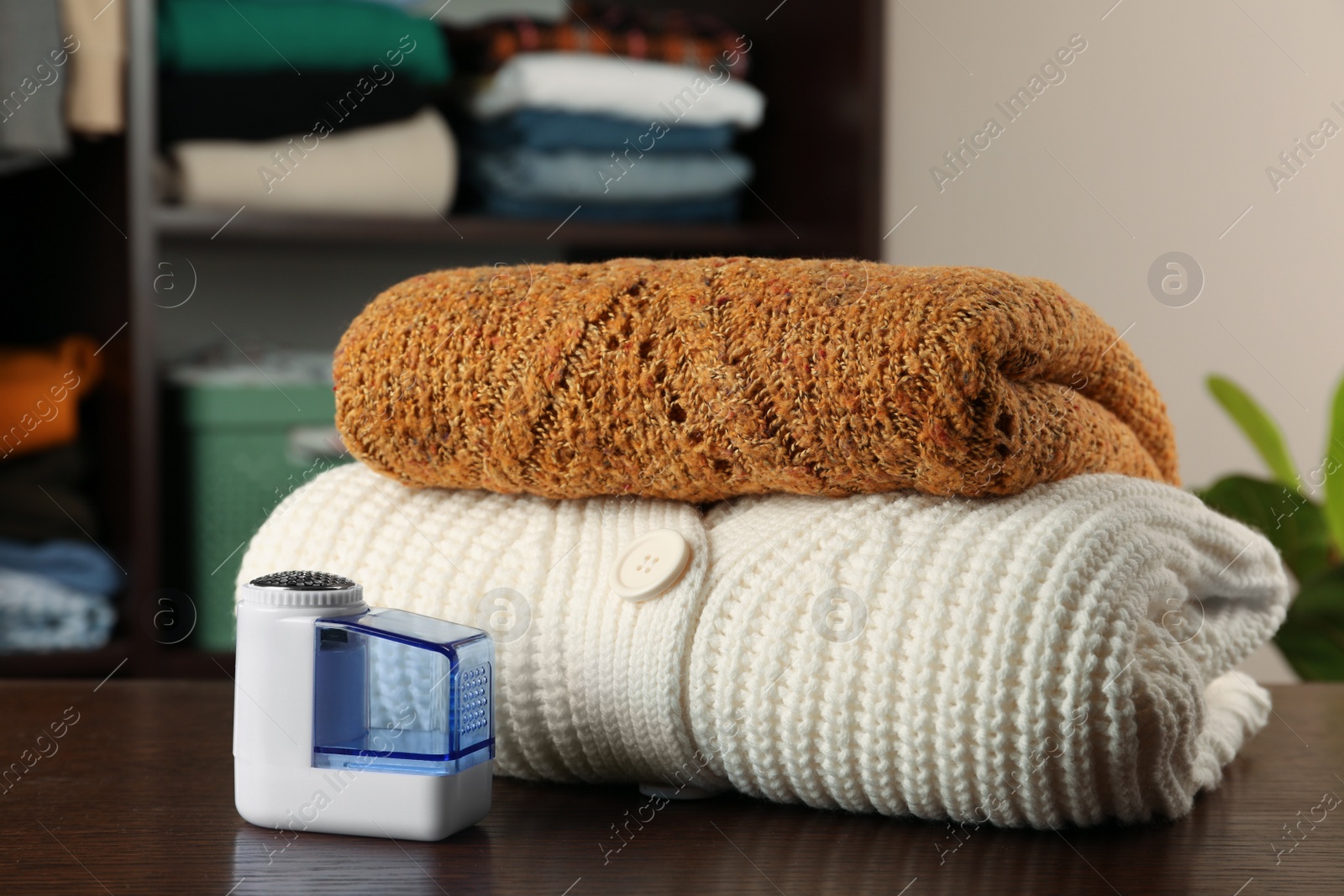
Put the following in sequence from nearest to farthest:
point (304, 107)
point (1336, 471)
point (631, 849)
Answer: point (631, 849)
point (1336, 471)
point (304, 107)

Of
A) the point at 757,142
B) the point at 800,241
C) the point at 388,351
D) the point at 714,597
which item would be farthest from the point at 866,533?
the point at 757,142

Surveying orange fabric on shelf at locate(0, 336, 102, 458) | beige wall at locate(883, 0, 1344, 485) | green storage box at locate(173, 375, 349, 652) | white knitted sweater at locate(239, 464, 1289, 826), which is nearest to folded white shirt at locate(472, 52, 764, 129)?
beige wall at locate(883, 0, 1344, 485)

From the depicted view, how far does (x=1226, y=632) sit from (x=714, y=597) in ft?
0.60

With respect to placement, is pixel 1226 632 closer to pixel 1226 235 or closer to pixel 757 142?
pixel 1226 235

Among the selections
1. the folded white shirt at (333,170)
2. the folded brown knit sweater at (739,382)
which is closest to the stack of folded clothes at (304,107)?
the folded white shirt at (333,170)

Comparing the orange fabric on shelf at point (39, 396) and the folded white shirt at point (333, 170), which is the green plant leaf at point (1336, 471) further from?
the orange fabric on shelf at point (39, 396)

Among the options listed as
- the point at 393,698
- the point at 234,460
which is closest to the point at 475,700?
the point at 393,698

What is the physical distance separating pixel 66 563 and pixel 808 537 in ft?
2.46

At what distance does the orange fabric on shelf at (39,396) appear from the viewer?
3.17 feet

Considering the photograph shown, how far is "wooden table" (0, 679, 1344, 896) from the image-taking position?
352 millimetres

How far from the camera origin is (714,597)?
42 centimetres

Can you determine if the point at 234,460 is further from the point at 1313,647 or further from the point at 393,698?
the point at 1313,647

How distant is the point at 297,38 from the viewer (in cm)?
101

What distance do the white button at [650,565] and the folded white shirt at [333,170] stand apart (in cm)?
68
